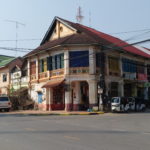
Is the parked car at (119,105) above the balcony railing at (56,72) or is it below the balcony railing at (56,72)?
below

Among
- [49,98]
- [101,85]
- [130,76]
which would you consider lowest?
[49,98]

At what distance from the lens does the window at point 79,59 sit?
98.0 ft

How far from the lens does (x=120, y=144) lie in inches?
365

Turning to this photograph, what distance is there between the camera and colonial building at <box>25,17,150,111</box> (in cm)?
2967

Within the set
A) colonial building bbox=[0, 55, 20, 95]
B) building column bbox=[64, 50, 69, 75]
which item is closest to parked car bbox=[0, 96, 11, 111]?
building column bbox=[64, 50, 69, 75]

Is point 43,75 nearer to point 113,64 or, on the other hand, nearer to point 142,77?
point 113,64

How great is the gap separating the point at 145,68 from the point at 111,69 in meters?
8.25

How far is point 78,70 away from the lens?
97.8 ft

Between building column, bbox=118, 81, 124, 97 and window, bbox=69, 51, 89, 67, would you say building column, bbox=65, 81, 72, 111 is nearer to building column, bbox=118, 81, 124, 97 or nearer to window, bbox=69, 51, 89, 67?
window, bbox=69, 51, 89, 67

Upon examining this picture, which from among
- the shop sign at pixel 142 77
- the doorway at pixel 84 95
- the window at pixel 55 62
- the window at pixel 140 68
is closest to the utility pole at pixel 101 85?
the doorway at pixel 84 95

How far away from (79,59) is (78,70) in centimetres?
119

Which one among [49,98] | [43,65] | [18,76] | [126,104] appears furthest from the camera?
[18,76]

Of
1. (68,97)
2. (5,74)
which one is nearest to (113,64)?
(68,97)

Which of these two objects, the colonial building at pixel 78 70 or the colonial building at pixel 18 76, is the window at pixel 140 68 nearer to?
the colonial building at pixel 78 70
